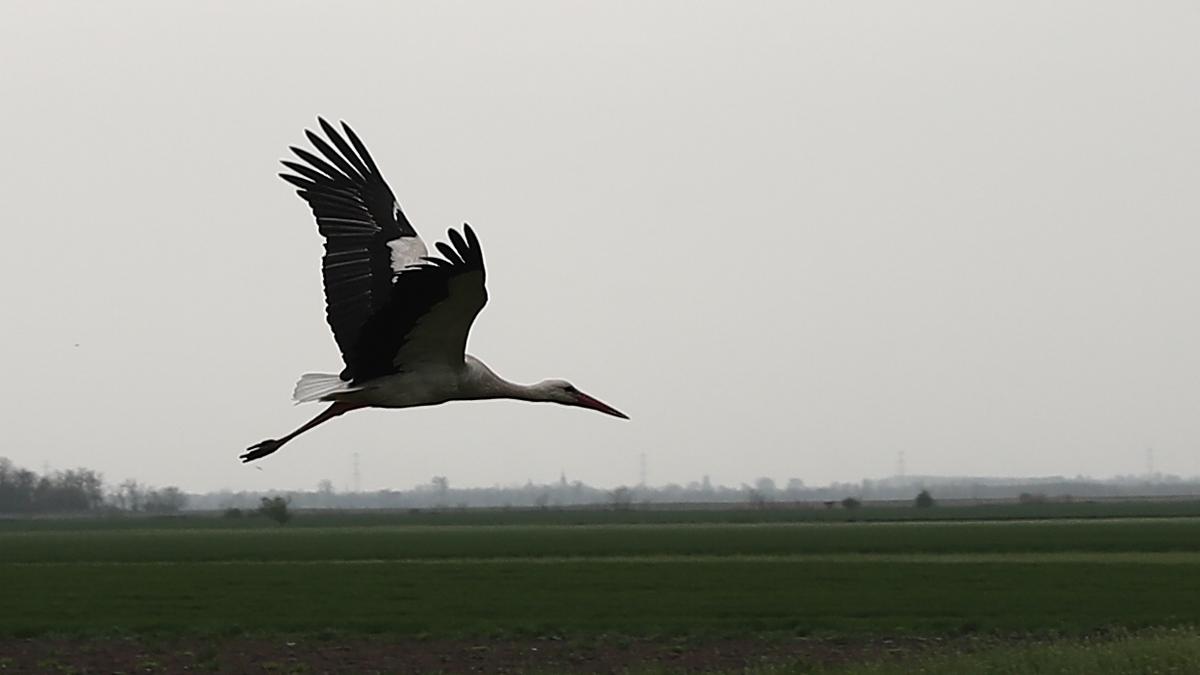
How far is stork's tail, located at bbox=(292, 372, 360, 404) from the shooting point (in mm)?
11555

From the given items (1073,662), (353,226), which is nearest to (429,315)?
(353,226)

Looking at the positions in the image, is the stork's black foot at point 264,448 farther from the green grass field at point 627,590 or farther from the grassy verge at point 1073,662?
the green grass field at point 627,590

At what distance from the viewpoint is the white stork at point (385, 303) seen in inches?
425

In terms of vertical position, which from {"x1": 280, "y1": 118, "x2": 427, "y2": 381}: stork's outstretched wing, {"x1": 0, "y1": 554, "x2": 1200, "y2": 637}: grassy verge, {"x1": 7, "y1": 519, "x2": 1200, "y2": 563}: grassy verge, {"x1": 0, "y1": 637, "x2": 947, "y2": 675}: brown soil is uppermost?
{"x1": 280, "y1": 118, "x2": 427, "y2": 381}: stork's outstretched wing

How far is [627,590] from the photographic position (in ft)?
125

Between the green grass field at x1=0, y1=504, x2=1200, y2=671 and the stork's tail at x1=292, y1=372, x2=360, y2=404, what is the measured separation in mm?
17362

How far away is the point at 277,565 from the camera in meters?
51.2

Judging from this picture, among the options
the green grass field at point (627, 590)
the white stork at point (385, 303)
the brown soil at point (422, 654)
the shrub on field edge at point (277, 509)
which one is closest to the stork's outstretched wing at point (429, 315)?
the white stork at point (385, 303)

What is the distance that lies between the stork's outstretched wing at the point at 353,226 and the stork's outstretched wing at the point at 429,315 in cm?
72

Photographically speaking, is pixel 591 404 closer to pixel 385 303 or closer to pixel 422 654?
pixel 385 303

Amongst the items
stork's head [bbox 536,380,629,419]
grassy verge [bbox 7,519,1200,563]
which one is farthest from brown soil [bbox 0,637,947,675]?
grassy verge [bbox 7,519,1200,563]

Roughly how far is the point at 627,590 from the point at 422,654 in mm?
11593

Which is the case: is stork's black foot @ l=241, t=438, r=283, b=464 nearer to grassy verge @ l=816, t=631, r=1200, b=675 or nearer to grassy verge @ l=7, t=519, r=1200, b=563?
grassy verge @ l=816, t=631, r=1200, b=675

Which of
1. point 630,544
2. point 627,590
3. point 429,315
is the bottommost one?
point 627,590
